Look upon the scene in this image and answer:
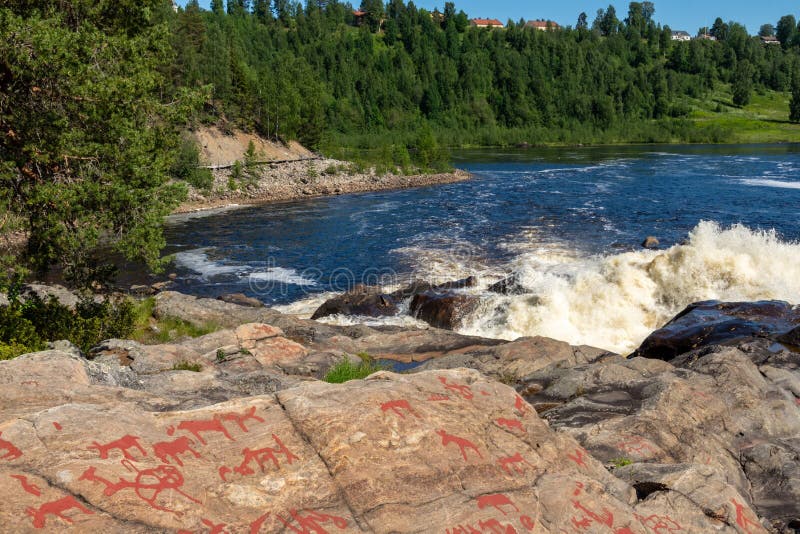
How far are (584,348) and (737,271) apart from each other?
13738 mm

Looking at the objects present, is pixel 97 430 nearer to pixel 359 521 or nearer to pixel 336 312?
pixel 359 521

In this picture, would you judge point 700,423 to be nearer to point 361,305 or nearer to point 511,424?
point 511,424

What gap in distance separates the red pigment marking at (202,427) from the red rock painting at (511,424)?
347cm

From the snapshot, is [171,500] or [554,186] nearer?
[171,500]

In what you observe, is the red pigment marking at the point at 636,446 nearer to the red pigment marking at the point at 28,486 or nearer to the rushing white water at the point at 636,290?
the red pigment marking at the point at 28,486

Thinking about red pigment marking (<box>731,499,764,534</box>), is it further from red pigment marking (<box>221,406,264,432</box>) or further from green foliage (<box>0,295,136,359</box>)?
green foliage (<box>0,295,136,359</box>)

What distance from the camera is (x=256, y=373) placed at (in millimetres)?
13422

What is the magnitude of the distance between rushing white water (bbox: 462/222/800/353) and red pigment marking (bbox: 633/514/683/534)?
17.5 m

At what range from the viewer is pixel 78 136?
13.9 metres

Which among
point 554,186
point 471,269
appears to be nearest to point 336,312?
point 471,269

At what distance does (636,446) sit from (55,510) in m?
8.83

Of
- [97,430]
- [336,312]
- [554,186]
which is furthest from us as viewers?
[554,186]

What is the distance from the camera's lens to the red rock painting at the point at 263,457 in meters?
6.28

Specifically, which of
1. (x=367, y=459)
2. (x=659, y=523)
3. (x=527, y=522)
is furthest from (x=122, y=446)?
(x=659, y=523)
